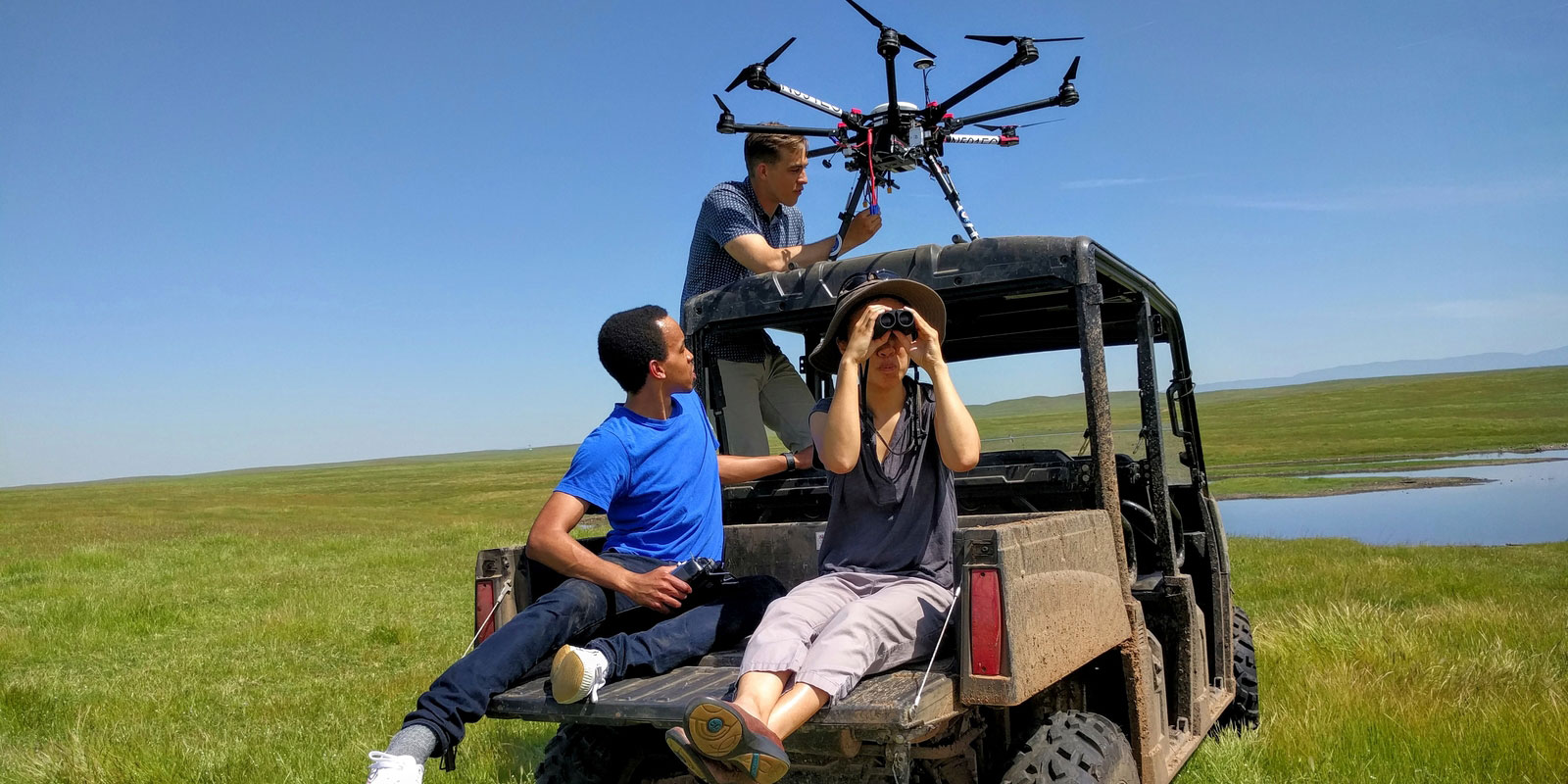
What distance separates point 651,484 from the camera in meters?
4.25

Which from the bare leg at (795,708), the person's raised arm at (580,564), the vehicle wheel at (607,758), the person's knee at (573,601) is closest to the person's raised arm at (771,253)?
the person's raised arm at (580,564)

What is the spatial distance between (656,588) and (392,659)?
637 cm

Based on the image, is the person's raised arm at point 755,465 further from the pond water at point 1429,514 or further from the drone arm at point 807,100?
the pond water at point 1429,514

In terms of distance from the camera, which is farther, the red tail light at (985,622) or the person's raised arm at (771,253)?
the person's raised arm at (771,253)

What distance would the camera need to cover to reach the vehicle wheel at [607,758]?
4.00 meters

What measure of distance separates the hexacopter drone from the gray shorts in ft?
9.62

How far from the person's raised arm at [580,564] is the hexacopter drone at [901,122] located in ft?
8.85

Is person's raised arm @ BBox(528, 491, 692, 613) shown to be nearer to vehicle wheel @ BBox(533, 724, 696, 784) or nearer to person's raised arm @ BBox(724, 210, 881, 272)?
vehicle wheel @ BBox(533, 724, 696, 784)

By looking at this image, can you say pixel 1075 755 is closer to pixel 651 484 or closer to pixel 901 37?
pixel 651 484

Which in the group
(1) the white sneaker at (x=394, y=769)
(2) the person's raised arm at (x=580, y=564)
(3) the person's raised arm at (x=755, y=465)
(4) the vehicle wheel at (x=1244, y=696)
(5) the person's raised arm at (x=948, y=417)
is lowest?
(4) the vehicle wheel at (x=1244, y=696)

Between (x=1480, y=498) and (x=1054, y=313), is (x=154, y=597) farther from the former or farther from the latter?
(x=1480, y=498)

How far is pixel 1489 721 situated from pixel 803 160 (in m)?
4.09

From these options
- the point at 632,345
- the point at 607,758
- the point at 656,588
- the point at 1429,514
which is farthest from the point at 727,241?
the point at 1429,514

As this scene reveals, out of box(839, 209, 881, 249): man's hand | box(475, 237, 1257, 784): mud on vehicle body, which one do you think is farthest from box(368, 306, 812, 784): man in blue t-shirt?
box(839, 209, 881, 249): man's hand
